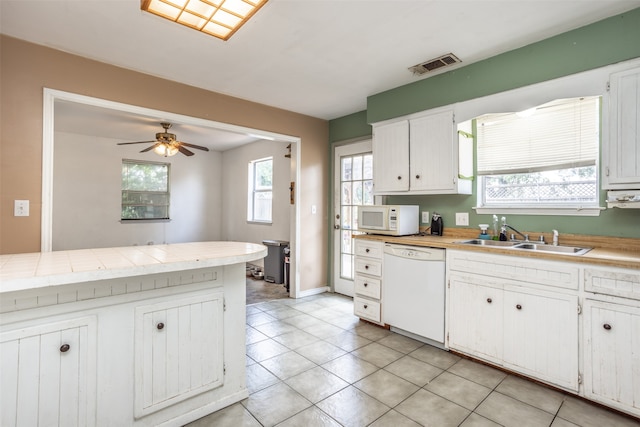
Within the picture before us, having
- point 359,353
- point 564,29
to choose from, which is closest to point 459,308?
point 359,353

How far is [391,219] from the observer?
316 cm

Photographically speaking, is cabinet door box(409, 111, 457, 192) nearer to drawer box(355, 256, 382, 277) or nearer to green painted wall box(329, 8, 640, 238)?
green painted wall box(329, 8, 640, 238)

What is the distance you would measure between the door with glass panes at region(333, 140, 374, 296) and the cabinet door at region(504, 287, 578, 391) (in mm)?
2202

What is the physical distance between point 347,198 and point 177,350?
311cm

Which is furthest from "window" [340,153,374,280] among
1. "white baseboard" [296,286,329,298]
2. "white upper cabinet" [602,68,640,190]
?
"white upper cabinet" [602,68,640,190]

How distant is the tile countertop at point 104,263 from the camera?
1202mm

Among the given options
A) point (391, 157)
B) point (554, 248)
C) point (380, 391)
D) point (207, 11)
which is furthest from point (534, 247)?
point (207, 11)

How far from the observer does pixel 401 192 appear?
3.33m

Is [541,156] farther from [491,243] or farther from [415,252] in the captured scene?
[415,252]

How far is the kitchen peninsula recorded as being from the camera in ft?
4.32

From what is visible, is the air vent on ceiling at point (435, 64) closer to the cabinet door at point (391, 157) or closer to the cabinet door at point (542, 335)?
the cabinet door at point (391, 157)

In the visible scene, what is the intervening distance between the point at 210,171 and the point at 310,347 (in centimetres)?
541

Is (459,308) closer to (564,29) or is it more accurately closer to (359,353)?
(359,353)

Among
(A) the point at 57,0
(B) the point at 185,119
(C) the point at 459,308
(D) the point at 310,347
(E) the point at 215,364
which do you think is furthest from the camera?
(B) the point at 185,119
